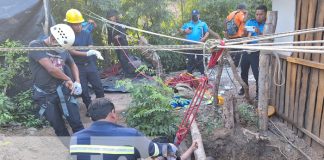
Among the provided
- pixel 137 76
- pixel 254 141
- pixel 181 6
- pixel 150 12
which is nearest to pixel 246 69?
pixel 254 141

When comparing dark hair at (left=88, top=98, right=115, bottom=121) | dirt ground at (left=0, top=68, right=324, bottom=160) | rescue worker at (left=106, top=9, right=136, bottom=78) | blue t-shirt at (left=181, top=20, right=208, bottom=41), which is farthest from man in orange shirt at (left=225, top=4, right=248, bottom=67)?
dark hair at (left=88, top=98, right=115, bottom=121)

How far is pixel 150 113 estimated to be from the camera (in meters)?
5.05

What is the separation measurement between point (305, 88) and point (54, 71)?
3566mm

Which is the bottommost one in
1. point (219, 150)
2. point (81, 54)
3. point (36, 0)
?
point (219, 150)

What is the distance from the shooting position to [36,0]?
21.3 feet

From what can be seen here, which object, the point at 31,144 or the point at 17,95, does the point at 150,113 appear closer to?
the point at 31,144

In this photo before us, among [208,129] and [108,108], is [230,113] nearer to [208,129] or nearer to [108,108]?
[208,129]

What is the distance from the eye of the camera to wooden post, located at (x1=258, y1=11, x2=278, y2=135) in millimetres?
5152

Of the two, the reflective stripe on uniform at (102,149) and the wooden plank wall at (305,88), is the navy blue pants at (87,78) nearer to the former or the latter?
the wooden plank wall at (305,88)

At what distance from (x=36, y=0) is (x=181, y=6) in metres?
5.45

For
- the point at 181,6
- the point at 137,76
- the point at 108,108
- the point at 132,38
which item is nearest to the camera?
the point at 108,108

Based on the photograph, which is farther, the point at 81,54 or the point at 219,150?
the point at 81,54

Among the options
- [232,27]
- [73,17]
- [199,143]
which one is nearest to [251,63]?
[232,27]

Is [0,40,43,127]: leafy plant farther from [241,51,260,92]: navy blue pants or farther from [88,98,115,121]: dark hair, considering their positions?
[241,51,260,92]: navy blue pants
